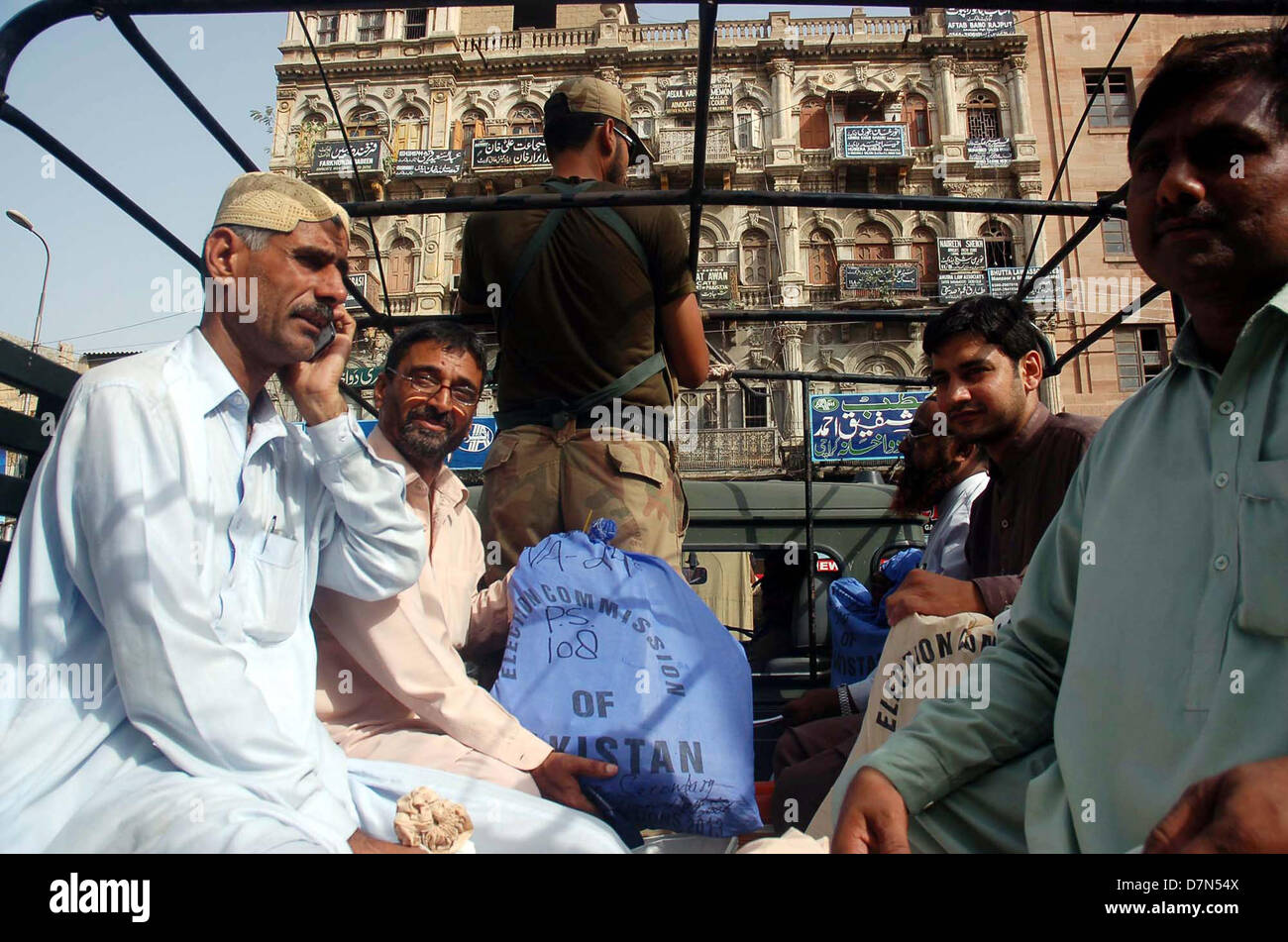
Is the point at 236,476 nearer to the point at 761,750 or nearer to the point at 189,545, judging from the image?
the point at 189,545

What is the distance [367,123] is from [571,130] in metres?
27.4

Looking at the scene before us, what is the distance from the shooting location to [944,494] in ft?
11.0

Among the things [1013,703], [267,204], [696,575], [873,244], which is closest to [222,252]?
[267,204]

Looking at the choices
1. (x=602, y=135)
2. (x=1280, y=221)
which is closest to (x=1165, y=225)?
(x=1280, y=221)

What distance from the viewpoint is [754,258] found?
2436cm

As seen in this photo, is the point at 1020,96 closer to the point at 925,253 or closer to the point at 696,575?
the point at 925,253

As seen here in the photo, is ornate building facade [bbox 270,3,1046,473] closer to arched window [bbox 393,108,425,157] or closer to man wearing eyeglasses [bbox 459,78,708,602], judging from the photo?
arched window [bbox 393,108,425,157]

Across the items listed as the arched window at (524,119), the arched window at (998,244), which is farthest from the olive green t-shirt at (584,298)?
the arched window at (524,119)

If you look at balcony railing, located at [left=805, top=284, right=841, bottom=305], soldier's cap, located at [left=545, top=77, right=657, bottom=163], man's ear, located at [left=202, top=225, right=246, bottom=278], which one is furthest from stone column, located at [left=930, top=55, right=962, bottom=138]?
man's ear, located at [left=202, top=225, right=246, bottom=278]

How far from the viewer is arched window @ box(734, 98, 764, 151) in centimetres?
2534

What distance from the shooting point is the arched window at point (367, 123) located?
25.6m

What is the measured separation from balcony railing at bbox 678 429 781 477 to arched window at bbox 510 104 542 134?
12080 millimetres

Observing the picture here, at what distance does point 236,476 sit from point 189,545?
8.3 inches

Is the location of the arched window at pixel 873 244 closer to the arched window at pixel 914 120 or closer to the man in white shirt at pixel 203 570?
the arched window at pixel 914 120
